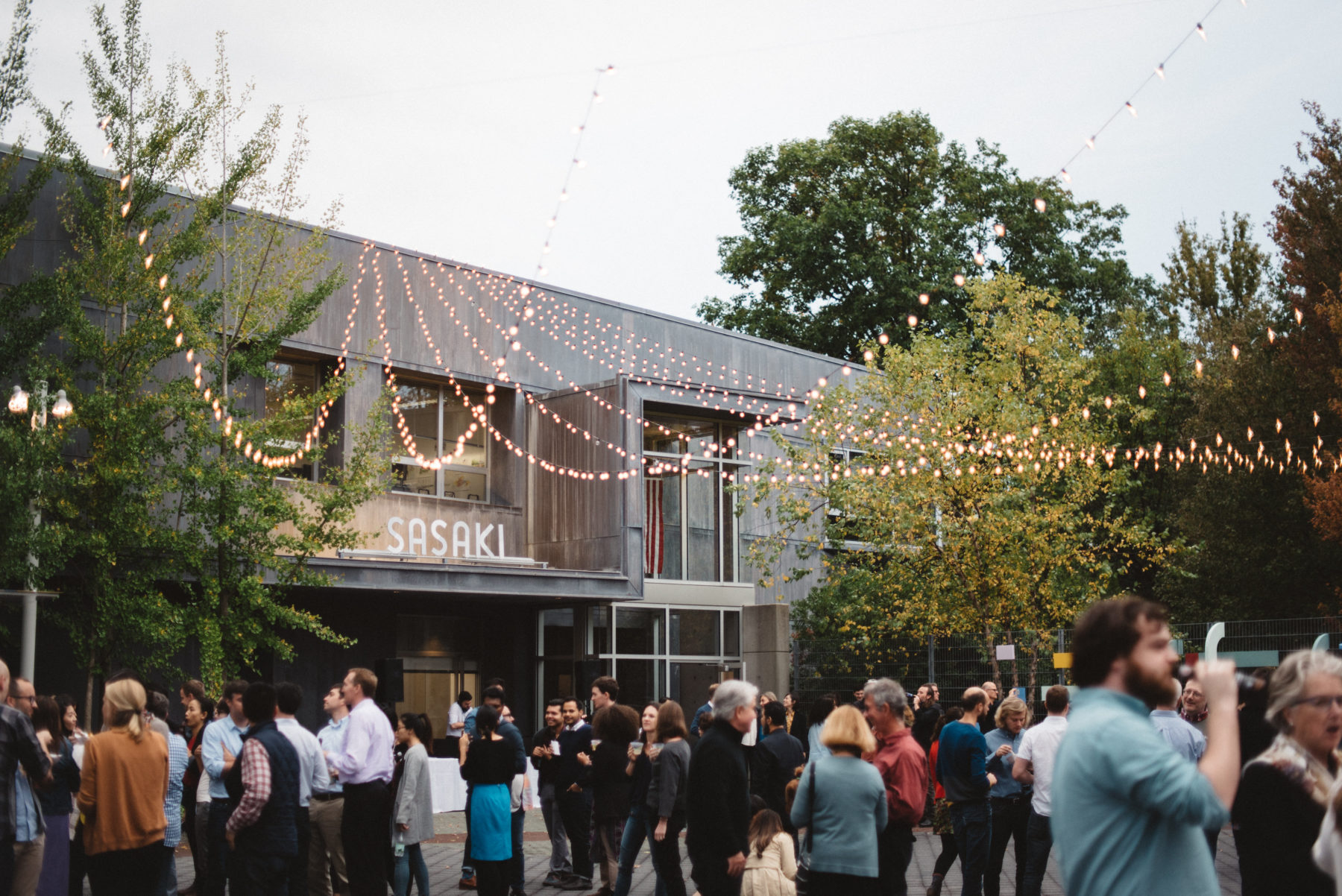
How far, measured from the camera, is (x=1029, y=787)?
9.94 metres

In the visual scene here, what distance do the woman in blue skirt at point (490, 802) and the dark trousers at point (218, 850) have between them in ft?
5.52

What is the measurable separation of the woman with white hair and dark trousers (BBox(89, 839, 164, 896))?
5.80 metres

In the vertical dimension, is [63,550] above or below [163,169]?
below

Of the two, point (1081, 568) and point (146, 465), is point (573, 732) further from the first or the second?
point (1081, 568)

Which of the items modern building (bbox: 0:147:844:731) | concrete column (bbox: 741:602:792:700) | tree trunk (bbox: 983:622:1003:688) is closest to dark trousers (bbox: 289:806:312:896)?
modern building (bbox: 0:147:844:731)

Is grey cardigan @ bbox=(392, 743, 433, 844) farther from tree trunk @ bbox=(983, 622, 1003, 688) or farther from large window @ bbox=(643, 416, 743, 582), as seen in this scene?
large window @ bbox=(643, 416, 743, 582)

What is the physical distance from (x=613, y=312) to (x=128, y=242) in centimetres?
961

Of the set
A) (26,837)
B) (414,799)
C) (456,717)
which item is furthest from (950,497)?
(26,837)

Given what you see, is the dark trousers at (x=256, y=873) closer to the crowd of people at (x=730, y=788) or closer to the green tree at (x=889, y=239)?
the crowd of people at (x=730, y=788)

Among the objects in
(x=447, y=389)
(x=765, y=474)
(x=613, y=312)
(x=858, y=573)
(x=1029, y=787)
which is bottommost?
(x=1029, y=787)

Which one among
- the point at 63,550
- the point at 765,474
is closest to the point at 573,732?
the point at 63,550

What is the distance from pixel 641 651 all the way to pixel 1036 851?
13.0 metres

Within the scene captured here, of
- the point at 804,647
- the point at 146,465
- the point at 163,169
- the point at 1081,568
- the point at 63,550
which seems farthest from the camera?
the point at 1081,568

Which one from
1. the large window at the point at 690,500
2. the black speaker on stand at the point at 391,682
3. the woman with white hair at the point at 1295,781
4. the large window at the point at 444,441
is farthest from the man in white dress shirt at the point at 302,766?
the large window at the point at 690,500
